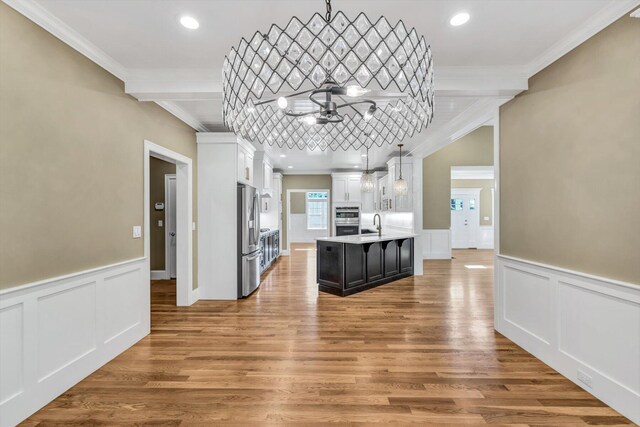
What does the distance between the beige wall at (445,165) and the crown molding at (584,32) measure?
18.1 ft

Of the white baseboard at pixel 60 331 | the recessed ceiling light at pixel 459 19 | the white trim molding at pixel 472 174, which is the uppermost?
the recessed ceiling light at pixel 459 19

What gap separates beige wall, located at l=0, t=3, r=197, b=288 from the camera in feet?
6.00

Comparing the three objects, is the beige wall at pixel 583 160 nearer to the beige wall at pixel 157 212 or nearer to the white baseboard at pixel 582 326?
the white baseboard at pixel 582 326

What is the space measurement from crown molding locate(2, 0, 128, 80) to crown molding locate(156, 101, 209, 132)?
701 mm

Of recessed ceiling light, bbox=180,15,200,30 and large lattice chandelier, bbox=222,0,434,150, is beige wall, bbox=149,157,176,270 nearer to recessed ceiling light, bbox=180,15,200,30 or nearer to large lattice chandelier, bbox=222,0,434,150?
recessed ceiling light, bbox=180,15,200,30

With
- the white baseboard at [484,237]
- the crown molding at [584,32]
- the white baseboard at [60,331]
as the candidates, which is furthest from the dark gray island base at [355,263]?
the white baseboard at [484,237]

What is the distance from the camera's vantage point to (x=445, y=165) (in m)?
8.12

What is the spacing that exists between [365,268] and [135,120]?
3.95 m

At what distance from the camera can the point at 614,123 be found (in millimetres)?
1979

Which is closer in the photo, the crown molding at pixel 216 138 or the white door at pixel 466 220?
the crown molding at pixel 216 138

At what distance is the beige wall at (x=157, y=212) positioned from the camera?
584 centimetres

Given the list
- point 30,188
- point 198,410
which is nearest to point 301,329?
point 198,410

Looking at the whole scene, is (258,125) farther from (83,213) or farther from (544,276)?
(544,276)

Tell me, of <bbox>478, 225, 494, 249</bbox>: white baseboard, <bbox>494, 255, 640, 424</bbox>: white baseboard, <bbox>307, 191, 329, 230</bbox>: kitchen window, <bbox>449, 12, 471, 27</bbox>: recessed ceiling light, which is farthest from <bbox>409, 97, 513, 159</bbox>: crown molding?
<bbox>478, 225, 494, 249</bbox>: white baseboard
